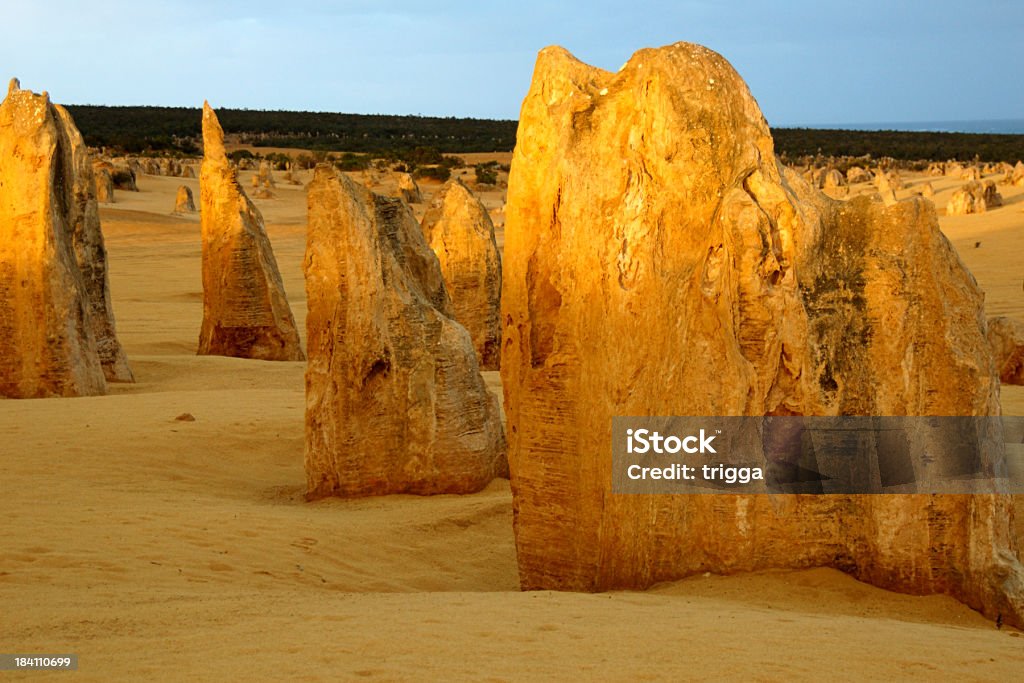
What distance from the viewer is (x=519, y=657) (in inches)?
178

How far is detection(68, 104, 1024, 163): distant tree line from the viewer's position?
6256 centimetres

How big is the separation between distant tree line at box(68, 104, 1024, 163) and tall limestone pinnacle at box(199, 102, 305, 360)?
4052 centimetres

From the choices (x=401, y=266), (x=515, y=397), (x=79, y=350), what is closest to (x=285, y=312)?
(x=79, y=350)

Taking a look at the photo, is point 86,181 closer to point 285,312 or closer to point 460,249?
point 285,312

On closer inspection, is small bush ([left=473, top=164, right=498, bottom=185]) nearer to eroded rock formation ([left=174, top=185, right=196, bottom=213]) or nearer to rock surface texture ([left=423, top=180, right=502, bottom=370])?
Answer: eroded rock formation ([left=174, top=185, right=196, bottom=213])

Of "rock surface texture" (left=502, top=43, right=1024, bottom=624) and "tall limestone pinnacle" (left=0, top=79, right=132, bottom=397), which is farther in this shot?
"tall limestone pinnacle" (left=0, top=79, right=132, bottom=397)

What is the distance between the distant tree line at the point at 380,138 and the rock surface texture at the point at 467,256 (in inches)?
1628

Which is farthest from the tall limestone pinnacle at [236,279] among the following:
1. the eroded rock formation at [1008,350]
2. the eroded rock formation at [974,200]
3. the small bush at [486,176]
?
the small bush at [486,176]

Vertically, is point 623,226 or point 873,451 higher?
point 623,226

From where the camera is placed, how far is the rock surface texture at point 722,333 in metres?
5.95

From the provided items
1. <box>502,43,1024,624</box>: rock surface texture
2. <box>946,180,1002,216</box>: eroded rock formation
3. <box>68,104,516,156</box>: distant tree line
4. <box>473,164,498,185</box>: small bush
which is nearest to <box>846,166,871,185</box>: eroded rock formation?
<box>946,180,1002,216</box>: eroded rock formation

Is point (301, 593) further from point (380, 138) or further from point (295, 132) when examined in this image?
point (295, 132)

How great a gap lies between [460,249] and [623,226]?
29.9 feet

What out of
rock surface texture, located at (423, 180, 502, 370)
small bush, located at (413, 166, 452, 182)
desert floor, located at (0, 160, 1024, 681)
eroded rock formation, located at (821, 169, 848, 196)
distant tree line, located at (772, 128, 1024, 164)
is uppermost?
distant tree line, located at (772, 128, 1024, 164)
